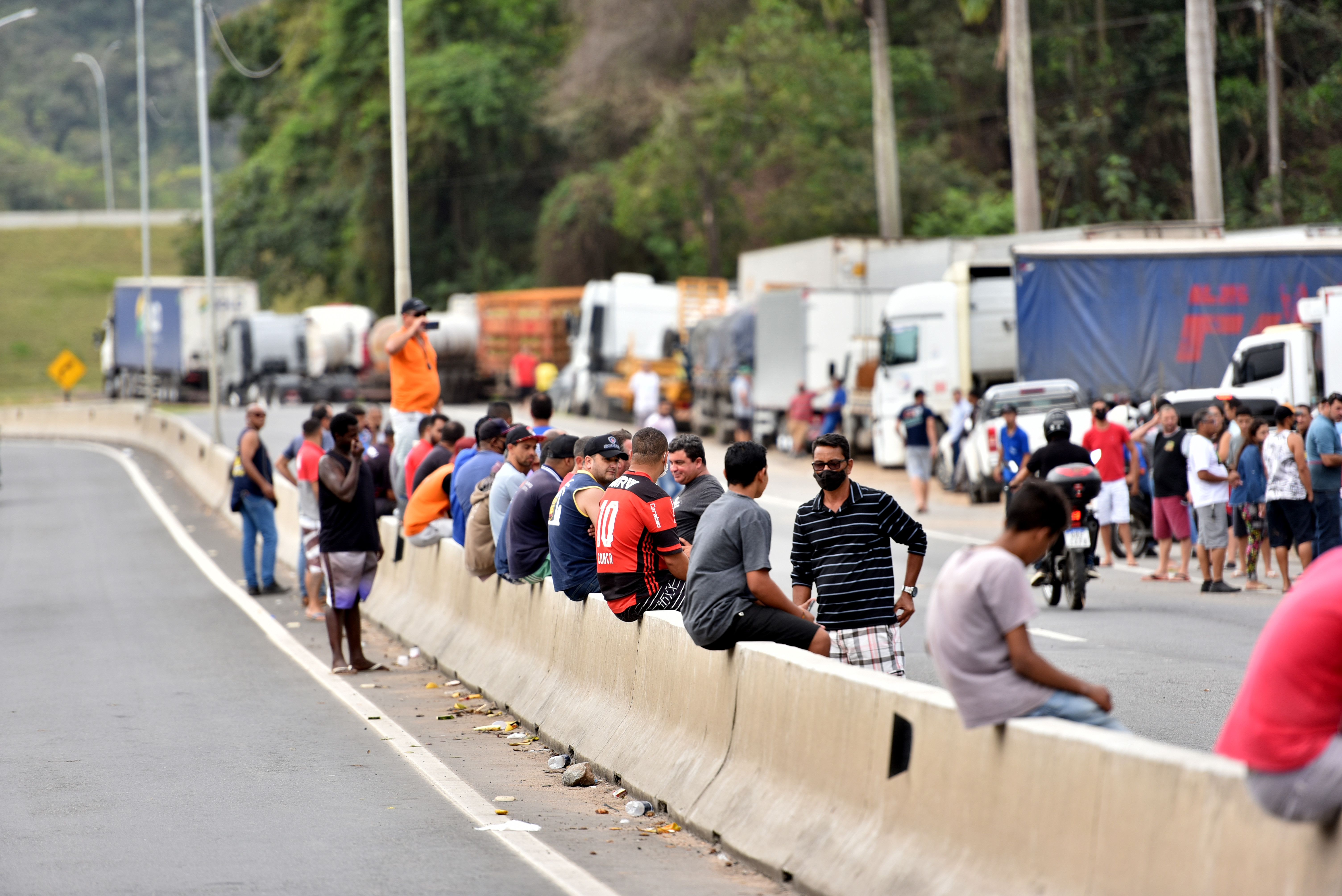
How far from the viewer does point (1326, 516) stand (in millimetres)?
16000

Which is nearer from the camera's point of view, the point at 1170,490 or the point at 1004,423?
the point at 1170,490

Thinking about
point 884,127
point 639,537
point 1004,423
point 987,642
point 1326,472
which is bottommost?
point 987,642

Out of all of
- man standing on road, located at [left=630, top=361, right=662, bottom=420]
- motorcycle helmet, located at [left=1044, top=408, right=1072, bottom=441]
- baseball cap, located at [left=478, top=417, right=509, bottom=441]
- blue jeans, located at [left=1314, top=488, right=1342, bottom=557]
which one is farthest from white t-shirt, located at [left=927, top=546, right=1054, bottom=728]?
man standing on road, located at [left=630, top=361, right=662, bottom=420]

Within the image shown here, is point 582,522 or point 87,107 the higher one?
point 87,107

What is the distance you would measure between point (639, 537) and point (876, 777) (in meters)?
3.05

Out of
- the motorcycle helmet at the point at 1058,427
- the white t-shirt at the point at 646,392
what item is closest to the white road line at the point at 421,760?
the motorcycle helmet at the point at 1058,427

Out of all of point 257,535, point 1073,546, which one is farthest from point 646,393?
point 1073,546

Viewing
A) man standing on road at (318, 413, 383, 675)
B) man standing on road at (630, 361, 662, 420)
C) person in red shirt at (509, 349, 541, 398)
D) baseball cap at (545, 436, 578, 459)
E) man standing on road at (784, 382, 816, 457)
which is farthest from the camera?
person in red shirt at (509, 349, 541, 398)

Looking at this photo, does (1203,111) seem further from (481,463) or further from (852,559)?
(852,559)

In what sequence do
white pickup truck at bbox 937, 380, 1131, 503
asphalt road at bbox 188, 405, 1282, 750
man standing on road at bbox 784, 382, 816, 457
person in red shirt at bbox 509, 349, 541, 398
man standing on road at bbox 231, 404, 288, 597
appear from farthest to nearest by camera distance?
1. person in red shirt at bbox 509, 349, 541, 398
2. man standing on road at bbox 784, 382, 816, 457
3. white pickup truck at bbox 937, 380, 1131, 503
4. man standing on road at bbox 231, 404, 288, 597
5. asphalt road at bbox 188, 405, 1282, 750

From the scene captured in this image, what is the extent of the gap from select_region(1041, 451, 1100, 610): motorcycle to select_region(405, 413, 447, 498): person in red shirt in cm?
553

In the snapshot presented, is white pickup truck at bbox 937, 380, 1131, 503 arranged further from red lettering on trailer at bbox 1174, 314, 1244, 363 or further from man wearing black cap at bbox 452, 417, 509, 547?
man wearing black cap at bbox 452, 417, 509, 547

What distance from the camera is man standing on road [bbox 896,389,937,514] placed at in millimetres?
24016

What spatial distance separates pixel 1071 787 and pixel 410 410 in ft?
36.9
